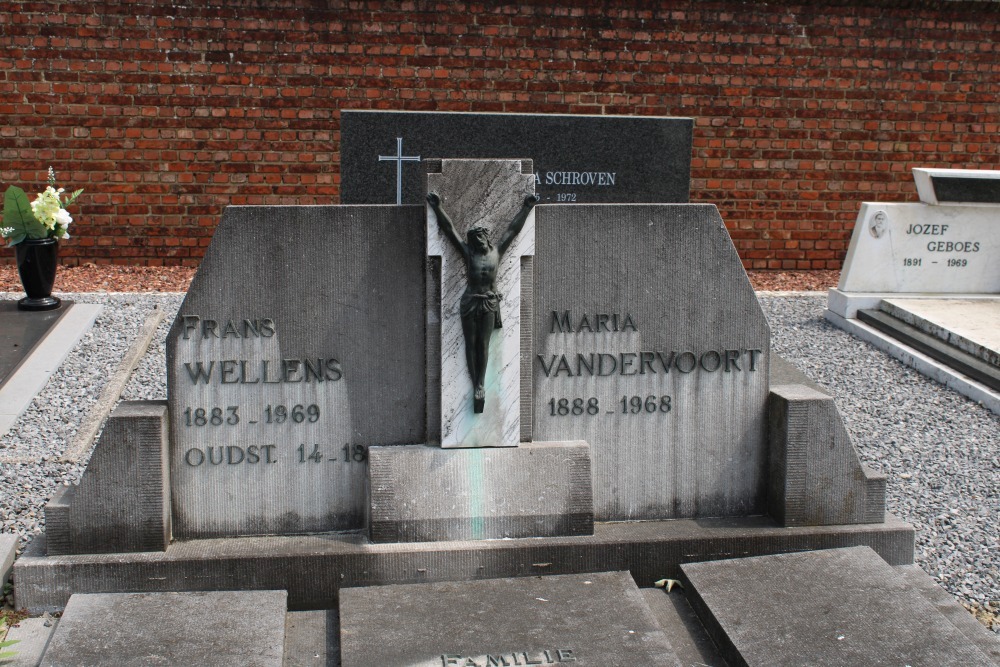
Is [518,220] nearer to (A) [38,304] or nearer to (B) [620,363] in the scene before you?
(B) [620,363]

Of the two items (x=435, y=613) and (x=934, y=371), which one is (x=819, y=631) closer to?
(x=435, y=613)

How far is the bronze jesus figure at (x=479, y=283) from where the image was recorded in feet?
12.9

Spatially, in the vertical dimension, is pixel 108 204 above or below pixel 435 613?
above

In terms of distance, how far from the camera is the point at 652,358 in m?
4.25

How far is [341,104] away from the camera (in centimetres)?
997

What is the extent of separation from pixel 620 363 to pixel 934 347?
14.0 ft

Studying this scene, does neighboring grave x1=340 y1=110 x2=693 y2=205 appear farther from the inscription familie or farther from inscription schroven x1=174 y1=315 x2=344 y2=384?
the inscription familie

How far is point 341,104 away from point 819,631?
7705 mm

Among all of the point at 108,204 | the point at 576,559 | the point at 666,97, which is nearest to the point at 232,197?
the point at 108,204

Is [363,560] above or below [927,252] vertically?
below

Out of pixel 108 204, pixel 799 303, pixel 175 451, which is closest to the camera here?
pixel 175 451

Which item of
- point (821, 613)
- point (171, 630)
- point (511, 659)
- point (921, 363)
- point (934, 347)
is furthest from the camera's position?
point (934, 347)

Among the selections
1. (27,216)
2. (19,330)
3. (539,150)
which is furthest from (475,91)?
(19,330)

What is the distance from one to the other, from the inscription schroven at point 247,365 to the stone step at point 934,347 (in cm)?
473
